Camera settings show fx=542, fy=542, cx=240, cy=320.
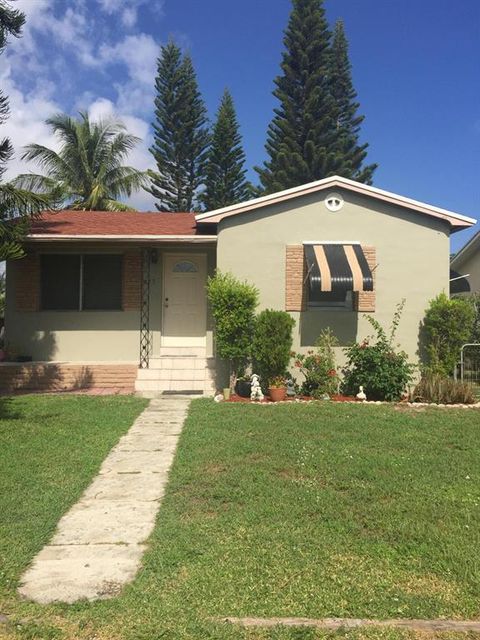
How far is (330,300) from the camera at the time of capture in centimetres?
1031

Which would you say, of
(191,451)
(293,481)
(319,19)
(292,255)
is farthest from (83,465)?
(319,19)

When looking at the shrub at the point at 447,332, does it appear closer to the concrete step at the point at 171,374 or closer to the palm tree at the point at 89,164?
the concrete step at the point at 171,374

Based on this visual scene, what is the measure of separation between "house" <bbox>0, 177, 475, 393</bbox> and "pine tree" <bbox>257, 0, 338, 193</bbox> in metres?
17.1

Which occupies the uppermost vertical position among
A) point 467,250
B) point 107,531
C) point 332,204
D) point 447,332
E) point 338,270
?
point 467,250

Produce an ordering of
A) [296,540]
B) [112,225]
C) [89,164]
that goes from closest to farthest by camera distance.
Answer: [296,540] → [112,225] → [89,164]

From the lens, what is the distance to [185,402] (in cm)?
928

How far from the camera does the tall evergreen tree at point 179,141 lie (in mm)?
30031

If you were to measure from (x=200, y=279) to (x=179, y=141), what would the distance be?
20.5 metres

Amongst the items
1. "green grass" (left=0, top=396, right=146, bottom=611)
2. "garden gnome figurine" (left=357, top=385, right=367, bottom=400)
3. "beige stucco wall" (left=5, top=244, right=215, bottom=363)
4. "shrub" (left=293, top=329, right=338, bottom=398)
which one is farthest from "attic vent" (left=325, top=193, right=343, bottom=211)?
"green grass" (left=0, top=396, right=146, bottom=611)

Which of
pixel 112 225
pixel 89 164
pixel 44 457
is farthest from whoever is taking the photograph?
pixel 89 164

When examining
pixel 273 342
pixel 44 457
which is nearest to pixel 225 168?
pixel 273 342

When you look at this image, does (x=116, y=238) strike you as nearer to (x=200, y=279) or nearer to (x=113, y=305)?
(x=113, y=305)

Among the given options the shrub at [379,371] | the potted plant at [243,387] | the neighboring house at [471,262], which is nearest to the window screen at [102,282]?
the potted plant at [243,387]

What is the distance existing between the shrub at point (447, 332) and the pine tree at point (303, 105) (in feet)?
61.5
